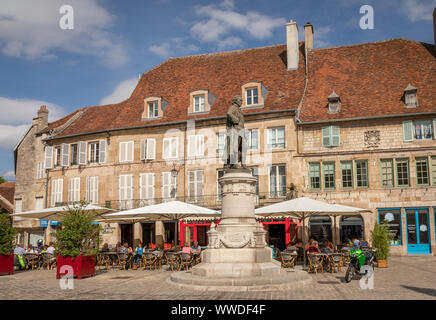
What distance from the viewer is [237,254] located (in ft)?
32.1

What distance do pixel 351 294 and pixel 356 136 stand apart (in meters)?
14.2

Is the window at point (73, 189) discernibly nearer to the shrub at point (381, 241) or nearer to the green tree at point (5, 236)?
the green tree at point (5, 236)

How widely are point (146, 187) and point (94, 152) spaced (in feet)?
14.7

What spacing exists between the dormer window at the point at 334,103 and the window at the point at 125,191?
11.6m

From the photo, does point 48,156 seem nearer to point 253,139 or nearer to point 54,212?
point 54,212

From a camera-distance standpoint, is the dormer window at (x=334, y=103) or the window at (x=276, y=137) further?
the window at (x=276, y=137)

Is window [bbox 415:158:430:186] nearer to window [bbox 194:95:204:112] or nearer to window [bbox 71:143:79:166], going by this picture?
window [bbox 194:95:204:112]

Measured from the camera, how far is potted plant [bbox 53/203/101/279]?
11219mm

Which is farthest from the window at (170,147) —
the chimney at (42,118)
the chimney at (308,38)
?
the chimney at (42,118)

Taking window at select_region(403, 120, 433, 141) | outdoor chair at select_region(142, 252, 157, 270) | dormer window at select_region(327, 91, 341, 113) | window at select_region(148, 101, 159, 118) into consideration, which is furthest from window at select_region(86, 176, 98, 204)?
window at select_region(403, 120, 433, 141)

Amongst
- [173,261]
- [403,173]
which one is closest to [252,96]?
[403,173]

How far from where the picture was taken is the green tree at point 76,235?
36.8 ft

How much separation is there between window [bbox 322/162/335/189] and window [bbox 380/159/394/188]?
225cm
